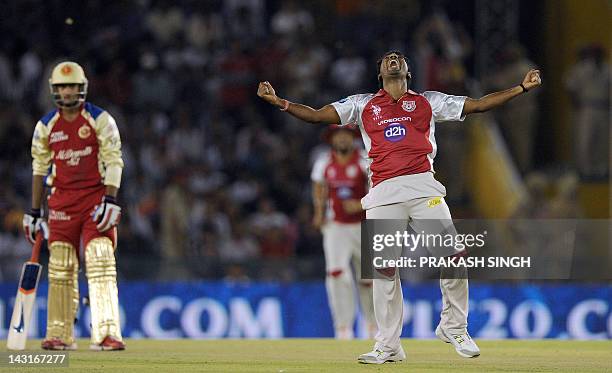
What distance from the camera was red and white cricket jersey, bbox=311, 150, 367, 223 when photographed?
15.4 meters

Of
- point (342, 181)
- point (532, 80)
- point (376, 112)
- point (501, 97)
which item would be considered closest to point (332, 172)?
point (342, 181)

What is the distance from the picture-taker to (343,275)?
611 inches

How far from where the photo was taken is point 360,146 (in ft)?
54.1

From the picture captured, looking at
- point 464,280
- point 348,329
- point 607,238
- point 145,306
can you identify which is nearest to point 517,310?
point 607,238

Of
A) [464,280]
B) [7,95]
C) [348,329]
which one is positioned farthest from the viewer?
[7,95]

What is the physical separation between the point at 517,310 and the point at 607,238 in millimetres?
1392

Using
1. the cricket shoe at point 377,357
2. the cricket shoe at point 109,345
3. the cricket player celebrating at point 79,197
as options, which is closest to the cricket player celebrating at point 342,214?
the cricket player celebrating at point 79,197

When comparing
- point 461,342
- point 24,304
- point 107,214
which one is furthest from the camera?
point 24,304

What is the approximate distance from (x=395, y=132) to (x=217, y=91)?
36.2ft

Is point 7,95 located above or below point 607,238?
above

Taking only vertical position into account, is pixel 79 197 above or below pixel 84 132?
below

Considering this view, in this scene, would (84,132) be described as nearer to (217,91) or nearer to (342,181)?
(342,181)

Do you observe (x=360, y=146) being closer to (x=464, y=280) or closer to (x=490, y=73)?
(x=490, y=73)

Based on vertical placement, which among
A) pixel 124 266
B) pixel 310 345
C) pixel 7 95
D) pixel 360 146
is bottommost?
pixel 310 345
